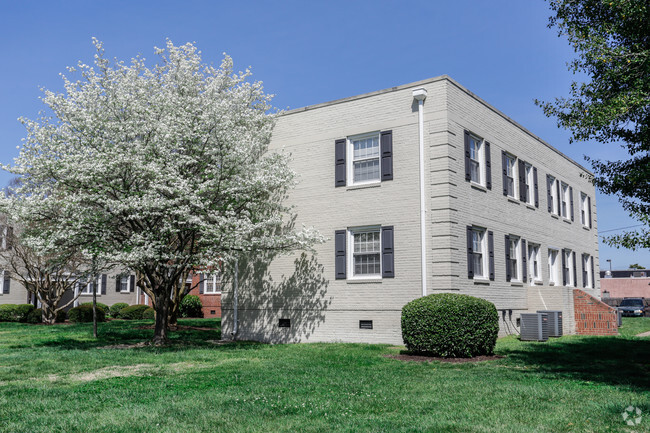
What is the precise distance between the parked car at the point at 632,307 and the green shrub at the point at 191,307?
3013 centimetres

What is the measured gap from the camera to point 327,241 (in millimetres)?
17375

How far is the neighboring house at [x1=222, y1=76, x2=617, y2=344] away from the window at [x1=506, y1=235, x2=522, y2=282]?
0.11 feet

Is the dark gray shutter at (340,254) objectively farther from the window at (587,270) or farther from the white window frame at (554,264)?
the window at (587,270)

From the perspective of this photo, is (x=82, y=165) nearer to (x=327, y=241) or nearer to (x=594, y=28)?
(x=327, y=241)

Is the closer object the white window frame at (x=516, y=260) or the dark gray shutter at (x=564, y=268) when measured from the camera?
the white window frame at (x=516, y=260)

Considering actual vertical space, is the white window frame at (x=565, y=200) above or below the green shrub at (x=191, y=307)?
above

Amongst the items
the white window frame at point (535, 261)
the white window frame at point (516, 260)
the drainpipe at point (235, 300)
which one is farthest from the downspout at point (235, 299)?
the white window frame at point (535, 261)

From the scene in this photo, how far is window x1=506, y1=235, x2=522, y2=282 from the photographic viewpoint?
19.0 meters

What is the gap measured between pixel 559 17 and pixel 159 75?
10.4m

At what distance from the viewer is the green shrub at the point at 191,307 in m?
34.6

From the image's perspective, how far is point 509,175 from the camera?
2008cm

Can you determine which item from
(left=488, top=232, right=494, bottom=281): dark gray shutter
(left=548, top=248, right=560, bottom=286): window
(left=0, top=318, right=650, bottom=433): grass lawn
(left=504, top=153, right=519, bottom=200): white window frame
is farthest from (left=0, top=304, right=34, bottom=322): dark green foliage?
(left=548, top=248, right=560, bottom=286): window

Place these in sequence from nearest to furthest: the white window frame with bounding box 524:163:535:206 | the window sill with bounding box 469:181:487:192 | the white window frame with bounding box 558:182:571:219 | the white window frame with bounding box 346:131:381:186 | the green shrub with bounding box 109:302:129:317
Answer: the white window frame with bounding box 346:131:381:186
the window sill with bounding box 469:181:487:192
the white window frame with bounding box 524:163:535:206
the white window frame with bounding box 558:182:571:219
the green shrub with bounding box 109:302:129:317

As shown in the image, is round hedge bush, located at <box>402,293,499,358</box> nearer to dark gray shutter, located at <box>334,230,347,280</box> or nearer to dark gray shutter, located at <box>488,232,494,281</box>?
dark gray shutter, located at <box>334,230,347,280</box>
